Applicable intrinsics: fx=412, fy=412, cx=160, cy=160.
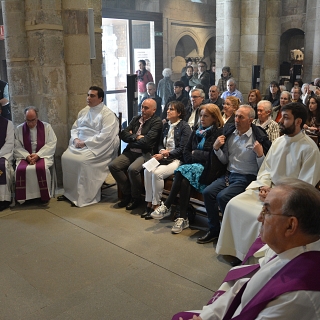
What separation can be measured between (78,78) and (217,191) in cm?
281

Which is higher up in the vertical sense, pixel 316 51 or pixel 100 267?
pixel 316 51

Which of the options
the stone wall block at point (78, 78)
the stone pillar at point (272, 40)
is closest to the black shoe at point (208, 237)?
the stone wall block at point (78, 78)

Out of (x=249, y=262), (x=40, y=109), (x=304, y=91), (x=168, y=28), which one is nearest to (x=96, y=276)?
(x=249, y=262)

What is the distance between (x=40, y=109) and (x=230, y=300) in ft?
14.4

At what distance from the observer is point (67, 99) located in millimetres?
5688

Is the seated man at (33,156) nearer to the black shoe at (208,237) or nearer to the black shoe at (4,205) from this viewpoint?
the black shoe at (4,205)

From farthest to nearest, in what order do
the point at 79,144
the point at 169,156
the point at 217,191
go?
1. the point at 79,144
2. the point at 169,156
3. the point at 217,191

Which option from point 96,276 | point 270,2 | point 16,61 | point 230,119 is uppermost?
point 270,2

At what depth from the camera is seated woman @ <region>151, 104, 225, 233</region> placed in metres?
4.09

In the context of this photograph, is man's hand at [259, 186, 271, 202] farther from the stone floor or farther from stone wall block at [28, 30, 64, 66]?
stone wall block at [28, 30, 64, 66]

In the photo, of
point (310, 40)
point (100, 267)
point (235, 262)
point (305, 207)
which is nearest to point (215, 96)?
point (235, 262)

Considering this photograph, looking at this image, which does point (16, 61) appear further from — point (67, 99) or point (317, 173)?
point (317, 173)

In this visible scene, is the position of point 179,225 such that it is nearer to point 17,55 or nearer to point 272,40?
Answer: point 17,55

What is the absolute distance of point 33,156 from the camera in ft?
16.7
